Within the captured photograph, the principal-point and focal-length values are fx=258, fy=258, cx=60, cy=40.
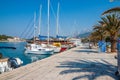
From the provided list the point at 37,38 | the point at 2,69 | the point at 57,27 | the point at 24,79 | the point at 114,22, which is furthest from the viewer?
the point at 57,27

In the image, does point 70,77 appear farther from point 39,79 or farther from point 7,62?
point 7,62

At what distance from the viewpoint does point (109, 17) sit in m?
34.2

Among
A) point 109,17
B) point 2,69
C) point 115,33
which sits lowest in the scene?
point 2,69

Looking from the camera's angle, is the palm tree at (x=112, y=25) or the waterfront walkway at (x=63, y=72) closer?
the waterfront walkway at (x=63, y=72)

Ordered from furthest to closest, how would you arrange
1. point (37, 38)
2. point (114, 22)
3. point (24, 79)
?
1. point (37, 38)
2. point (114, 22)
3. point (24, 79)

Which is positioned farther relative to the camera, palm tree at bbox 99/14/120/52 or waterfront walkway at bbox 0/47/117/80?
palm tree at bbox 99/14/120/52

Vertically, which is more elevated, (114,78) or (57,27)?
(57,27)

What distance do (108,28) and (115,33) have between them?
3.84 ft

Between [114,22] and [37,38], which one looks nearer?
[114,22]

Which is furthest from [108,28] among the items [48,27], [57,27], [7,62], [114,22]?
[57,27]

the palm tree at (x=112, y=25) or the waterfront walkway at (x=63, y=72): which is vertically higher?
the palm tree at (x=112, y=25)

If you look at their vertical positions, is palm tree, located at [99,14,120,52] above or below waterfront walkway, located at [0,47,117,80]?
above

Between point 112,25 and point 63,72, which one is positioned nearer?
point 63,72

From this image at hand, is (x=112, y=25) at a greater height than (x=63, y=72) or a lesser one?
greater
